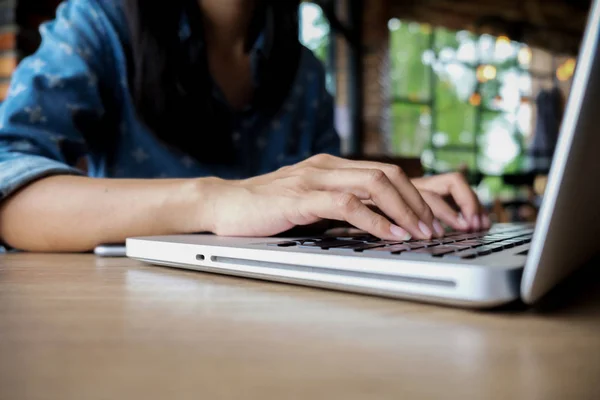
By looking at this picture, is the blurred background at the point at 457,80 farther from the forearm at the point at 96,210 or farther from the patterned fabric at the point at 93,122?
the forearm at the point at 96,210

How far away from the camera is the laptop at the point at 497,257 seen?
264 millimetres

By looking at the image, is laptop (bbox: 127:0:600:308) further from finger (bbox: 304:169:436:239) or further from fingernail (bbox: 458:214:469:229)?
fingernail (bbox: 458:214:469:229)

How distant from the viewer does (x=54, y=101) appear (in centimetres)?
81

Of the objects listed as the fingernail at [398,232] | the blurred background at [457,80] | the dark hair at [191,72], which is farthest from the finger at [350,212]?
the blurred background at [457,80]

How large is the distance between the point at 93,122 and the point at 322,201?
22.4 inches

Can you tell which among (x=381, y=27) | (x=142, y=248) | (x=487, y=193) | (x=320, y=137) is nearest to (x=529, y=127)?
(x=487, y=193)

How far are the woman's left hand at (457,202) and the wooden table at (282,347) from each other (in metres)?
0.32

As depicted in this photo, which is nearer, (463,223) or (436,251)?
(436,251)

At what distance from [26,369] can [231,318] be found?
0.36 ft

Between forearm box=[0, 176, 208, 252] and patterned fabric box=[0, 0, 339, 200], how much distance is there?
3 cm

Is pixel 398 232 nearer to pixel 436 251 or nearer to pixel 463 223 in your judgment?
pixel 436 251

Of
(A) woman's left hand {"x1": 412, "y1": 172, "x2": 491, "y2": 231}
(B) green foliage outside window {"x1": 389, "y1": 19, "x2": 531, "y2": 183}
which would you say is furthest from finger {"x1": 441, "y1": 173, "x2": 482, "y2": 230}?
(B) green foliage outside window {"x1": 389, "y1": 19, "x2": 531, "y2": 183}

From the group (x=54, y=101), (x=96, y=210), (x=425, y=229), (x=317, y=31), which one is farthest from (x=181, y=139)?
(x=317, y=31)

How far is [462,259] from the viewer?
0.32 m
